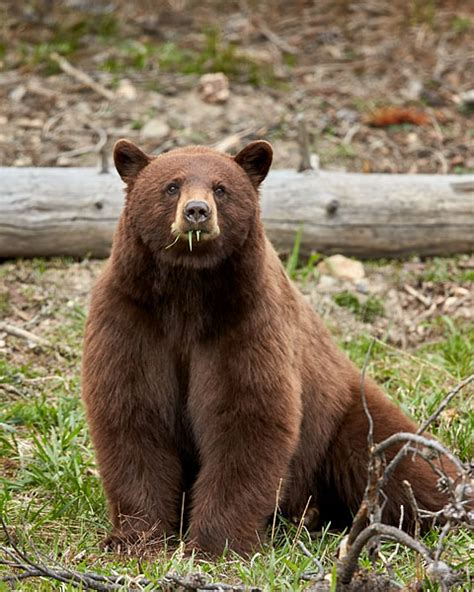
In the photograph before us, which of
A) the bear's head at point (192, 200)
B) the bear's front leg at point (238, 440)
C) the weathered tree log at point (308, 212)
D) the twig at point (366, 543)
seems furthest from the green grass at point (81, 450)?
the bear's head at point (192, 200)

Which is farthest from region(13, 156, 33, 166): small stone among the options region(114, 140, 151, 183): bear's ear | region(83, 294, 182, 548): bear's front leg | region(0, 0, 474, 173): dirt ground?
region(83, 294, 182, 548): bear's front leg

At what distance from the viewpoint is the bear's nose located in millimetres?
4641

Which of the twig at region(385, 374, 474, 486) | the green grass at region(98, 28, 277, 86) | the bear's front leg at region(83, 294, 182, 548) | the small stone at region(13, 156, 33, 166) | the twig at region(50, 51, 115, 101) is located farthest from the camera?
the green grass at region(98, 28, 277, 86)

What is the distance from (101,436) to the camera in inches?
202

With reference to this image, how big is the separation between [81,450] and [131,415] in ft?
4.18

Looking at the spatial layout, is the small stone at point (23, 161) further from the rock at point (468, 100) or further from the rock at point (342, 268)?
the rock at point (468, 100)

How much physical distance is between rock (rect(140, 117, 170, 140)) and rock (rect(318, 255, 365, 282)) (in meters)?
2.39

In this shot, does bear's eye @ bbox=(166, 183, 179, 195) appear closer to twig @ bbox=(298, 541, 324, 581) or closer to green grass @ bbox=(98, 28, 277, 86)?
twig @ bbox=(298, 541, 324, 581)

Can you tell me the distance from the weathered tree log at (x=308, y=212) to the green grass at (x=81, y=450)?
0.25 metres

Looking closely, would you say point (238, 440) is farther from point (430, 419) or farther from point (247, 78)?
point (247, 78)

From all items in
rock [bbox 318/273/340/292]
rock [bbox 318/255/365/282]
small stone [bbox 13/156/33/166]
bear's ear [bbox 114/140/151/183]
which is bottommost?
rock [bbox 318/273/340/292]

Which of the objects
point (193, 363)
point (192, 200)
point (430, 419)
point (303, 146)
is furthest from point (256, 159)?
point (303, 146)

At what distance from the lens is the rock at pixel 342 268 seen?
335 inches

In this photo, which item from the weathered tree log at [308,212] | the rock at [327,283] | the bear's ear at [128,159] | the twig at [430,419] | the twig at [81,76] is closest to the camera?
the twig at [430,419]
